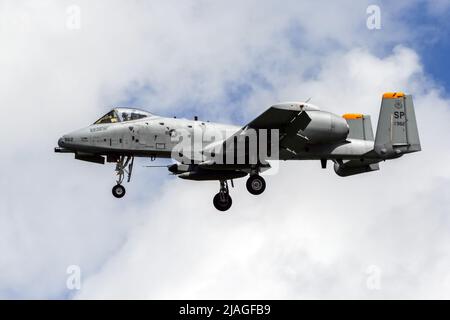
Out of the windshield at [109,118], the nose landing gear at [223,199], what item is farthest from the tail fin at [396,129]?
the windshield at [109,118]

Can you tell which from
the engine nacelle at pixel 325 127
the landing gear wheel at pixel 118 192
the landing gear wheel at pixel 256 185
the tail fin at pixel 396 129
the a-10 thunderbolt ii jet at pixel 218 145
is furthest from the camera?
the landing gear wheel at pixel 118 192

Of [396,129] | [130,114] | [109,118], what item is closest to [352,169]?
[396,129]

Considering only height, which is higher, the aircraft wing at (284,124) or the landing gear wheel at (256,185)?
the aircraft wing at (284,124)

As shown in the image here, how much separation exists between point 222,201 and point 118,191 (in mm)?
4399

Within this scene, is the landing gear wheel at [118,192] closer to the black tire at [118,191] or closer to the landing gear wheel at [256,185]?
the black tire at [118,191]

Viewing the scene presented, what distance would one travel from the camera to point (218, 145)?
36.6 m

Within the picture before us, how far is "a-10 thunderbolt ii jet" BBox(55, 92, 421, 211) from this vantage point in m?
36.4

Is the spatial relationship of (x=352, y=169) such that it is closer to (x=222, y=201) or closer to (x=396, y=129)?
(x=396, y=129)

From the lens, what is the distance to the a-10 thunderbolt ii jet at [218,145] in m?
36.4

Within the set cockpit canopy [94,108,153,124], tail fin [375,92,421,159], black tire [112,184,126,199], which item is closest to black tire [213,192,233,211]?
black tire [112,184,126,199]

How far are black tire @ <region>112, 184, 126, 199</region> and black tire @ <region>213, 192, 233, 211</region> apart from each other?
154 inches
